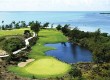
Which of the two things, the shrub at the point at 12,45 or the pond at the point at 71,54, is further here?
the shrub at the point at 12,45

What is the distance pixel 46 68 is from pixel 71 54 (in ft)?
69.7

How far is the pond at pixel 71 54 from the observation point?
63122 millimetres

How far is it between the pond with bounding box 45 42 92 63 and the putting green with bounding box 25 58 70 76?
7.62 metres

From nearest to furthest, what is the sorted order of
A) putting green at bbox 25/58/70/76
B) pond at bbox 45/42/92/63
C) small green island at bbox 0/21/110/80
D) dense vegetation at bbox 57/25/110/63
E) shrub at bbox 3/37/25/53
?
small green island at bbox 0/21/110/80, putting green at bbox 25/58/70/76, dense vegetation at bbox 57/25/110/63, pond at bbox 45/42/92/63, shrub at bbox 3/37/25/53

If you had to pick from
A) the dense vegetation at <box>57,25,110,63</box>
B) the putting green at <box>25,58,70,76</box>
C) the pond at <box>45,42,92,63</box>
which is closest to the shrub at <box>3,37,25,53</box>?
the pond at <box>45,42,92,63</box>

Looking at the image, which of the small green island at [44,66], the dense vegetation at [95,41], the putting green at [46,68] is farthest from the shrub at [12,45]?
the dense vegetation at [95,41]

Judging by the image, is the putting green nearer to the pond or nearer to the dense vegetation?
the dense vegetation

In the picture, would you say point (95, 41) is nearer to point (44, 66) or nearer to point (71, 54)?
point (71, 54)

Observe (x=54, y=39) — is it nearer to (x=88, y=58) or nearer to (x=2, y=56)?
(x=88, y=58)

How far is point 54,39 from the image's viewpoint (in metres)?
94.4

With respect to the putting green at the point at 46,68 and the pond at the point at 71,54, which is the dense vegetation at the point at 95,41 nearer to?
the pond at the point at 71,54

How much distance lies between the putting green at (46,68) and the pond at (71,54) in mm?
7616

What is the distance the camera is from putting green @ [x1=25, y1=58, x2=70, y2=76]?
47.3 meters

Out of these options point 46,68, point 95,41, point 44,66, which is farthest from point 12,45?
point 95,41
